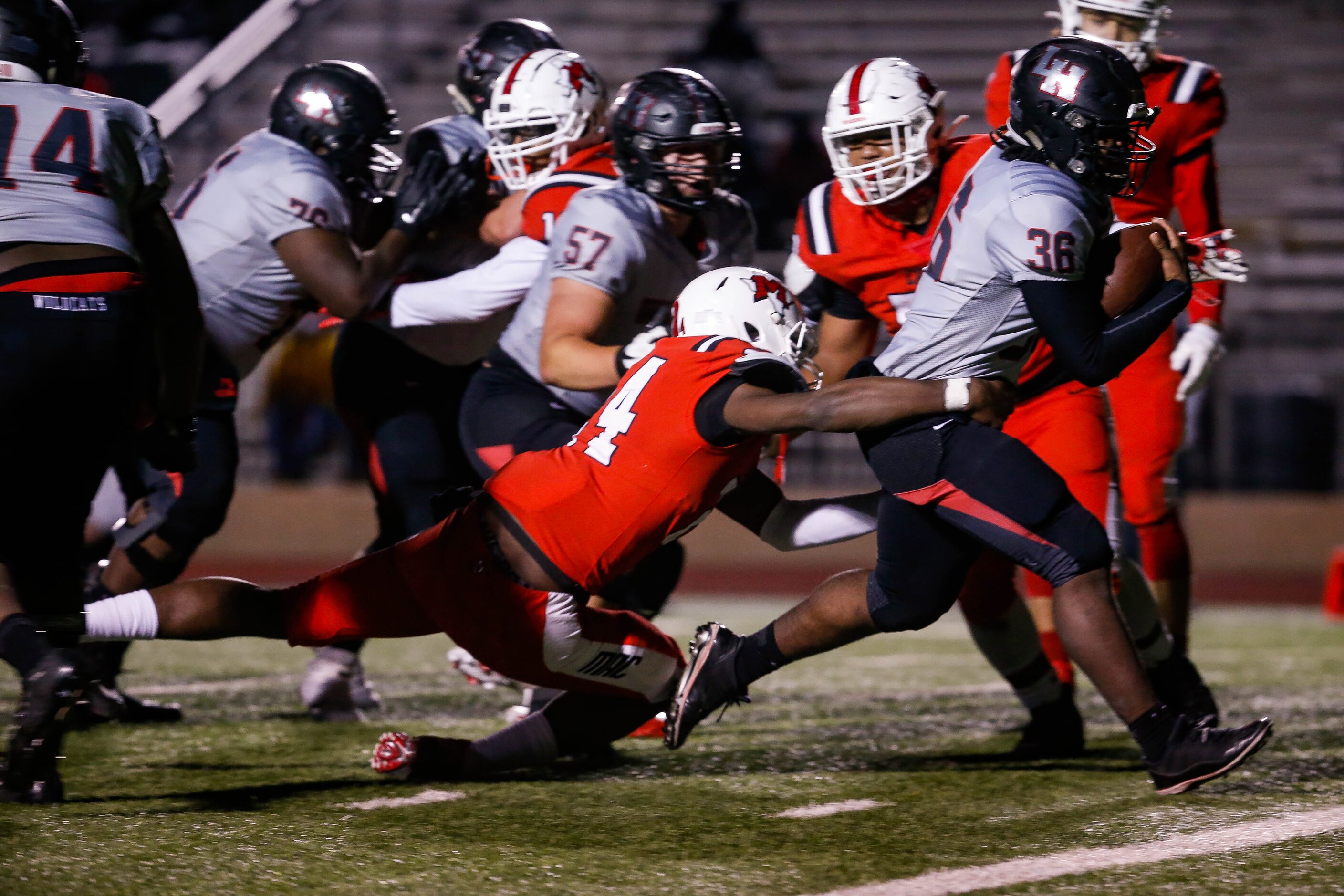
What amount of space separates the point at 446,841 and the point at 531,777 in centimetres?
61

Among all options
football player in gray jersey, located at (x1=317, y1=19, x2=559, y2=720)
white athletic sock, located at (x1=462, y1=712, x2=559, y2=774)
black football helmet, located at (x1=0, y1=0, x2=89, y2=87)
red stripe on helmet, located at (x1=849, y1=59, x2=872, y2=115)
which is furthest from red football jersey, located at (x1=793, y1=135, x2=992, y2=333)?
black football helmet, located at (x1=0, y1=0, x2=89, y2=87)

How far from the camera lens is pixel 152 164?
3000 millimetres

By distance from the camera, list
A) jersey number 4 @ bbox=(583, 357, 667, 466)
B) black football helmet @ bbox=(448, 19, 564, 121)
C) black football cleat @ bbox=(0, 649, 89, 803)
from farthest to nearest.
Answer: black football helmet @ bbox=(448, 19, 564, 121)
jersey number 4 @ bbox=(583, 357, 667, 466)
black football cleat @ bbox=(0, 649, 89, 803)

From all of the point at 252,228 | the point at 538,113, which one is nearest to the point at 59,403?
the point at 252,228

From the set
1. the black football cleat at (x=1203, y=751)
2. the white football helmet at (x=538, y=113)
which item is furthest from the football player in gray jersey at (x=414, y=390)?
the black football cleat at (x=1203, y=751)

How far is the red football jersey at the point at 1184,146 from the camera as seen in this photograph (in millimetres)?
3918

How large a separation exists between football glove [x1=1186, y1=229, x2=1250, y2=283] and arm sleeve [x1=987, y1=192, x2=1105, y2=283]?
0.39 m

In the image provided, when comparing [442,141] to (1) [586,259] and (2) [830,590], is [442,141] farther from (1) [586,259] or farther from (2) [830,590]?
(2) [830,590]

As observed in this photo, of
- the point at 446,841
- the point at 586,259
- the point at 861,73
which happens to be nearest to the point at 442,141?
the point at 586,259

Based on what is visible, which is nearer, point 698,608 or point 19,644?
point 19,644

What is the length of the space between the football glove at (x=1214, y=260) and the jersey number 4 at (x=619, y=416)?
1111 mm

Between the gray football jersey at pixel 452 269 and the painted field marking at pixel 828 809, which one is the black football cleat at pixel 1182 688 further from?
the gray football jersey at pixel 452 269

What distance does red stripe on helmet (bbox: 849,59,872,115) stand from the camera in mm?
3469

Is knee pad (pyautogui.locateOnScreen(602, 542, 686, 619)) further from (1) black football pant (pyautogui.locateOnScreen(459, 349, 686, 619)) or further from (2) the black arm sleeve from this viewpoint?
(2) the black arm sleeve
